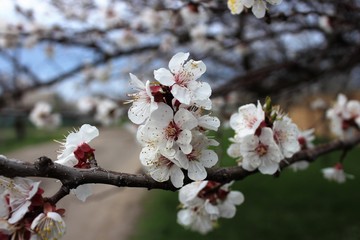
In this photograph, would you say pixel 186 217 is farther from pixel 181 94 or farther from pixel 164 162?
pixel 181 94

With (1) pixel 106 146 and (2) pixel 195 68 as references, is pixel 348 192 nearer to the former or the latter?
(2) pixel 195 68

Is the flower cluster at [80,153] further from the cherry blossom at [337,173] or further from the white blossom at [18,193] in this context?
the cherry blossom at [337,173]

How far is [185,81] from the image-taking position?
103 centimetres

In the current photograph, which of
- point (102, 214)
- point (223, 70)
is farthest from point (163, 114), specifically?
point (102, 214)

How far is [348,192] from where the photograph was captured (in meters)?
6.64

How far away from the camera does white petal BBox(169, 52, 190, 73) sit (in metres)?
1.06

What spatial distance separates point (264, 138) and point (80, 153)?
1.78 ft

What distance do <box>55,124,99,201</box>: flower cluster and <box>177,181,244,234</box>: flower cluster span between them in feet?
1.18

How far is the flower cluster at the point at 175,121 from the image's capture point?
99 centimetres

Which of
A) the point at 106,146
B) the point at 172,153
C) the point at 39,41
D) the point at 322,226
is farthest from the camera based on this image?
the point at 106,146

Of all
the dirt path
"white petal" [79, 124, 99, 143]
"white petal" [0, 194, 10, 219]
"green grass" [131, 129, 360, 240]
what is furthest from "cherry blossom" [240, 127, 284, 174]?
the dirt path

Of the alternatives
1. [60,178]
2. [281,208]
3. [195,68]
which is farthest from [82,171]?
[281,208]

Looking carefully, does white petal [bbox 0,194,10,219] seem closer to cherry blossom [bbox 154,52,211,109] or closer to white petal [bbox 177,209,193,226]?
cherry blossom [bbox 154,52,211,109]

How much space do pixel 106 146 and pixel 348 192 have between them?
409 inches
